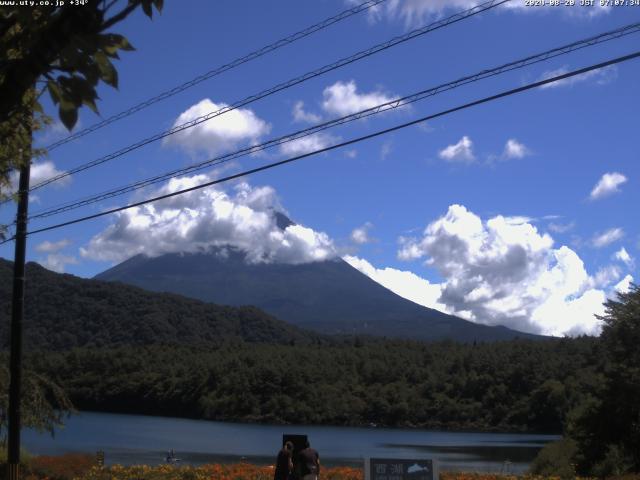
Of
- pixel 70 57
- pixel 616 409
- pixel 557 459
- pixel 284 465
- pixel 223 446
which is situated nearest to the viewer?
pixel 70 57

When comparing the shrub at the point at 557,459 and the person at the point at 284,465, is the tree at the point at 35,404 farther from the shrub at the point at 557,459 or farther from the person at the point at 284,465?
the shrub at the point at 557,459

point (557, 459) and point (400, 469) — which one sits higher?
point (400, 469)

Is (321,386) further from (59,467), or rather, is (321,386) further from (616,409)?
(59,467)

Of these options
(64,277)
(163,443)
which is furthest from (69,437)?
(64,277)

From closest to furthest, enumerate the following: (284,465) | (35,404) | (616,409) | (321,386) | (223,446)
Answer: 1. (284,465)
2. (35,404)
3. (616,409)
4. (223,446)
5. (321,386)

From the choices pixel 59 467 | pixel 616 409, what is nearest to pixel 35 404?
pixel 59 467

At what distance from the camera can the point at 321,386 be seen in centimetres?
11931

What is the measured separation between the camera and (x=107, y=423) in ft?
296

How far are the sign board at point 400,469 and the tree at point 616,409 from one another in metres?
14.7

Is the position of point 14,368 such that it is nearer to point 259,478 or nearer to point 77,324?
point 259,478

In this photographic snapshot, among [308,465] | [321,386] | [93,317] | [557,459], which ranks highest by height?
[93,317]

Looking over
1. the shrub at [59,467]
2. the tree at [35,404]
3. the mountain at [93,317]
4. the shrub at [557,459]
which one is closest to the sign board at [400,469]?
the shrub at [59,467]

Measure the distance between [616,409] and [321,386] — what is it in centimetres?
9287

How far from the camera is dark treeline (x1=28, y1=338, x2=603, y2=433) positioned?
108562 millimetres
